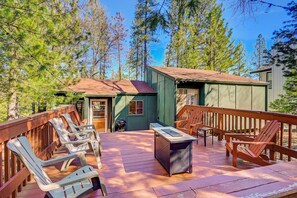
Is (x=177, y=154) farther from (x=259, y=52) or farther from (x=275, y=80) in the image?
(x=259, y=52)

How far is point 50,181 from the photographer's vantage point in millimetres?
1912

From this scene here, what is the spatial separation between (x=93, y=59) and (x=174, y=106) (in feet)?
36.9

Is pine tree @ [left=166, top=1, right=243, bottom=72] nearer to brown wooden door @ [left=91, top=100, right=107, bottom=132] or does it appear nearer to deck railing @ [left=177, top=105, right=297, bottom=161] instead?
brown wooden door @ [left=91, top=100, right=107, bottom=132]

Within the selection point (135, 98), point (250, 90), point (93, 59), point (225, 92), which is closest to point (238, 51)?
point (250, 90)

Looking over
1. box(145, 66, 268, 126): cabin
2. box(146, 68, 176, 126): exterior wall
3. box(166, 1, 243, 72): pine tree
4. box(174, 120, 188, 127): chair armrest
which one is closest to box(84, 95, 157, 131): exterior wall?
box(146, 68, 176, 126): exterior wall

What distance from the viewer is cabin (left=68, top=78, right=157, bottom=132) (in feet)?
33.8

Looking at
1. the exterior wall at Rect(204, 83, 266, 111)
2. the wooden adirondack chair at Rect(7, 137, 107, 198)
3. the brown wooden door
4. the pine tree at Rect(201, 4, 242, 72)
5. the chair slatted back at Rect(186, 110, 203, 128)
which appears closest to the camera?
the wooden adirondack chair at Rect(7, 137, 107, 198)

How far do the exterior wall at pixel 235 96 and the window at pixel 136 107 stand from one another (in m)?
4.13

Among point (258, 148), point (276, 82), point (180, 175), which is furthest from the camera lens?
point (276, 82)

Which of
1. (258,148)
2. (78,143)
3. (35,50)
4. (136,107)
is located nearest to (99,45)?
(136,107)

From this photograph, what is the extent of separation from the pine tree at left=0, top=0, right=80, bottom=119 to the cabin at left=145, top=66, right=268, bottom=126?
490 centimetres

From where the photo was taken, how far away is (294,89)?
28.0 ft

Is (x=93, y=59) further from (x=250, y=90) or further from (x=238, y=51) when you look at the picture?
(x=238, y=51)

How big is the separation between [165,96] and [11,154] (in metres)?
8.34
